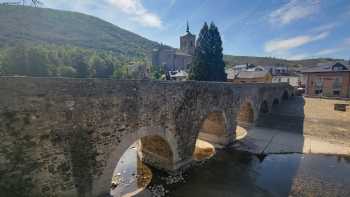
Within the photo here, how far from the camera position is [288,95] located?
2939 centimetres

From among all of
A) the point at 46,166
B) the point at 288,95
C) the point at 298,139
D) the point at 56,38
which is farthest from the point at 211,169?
the point at 56,38

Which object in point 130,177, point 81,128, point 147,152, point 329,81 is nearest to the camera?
point 81,128

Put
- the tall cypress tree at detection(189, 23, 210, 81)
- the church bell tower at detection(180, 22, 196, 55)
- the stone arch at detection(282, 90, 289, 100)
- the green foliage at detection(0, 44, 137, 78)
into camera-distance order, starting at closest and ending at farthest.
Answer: the green foliage at detection(0, 44, 137, 78) → the stone arch at detection(282, 90, 289, 100) → the tall cypress tree at detection(189, 23, 210, 81) → the church bell tower at detection(180, 22, 196, 55)

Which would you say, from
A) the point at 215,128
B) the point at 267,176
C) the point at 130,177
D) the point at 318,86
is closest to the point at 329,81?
the point at 318,86

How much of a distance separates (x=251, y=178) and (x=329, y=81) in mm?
30475

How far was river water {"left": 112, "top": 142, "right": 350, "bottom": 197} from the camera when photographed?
29.7 ft

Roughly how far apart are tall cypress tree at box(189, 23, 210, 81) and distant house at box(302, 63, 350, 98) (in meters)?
18.5

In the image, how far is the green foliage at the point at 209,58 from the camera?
29047 millimetres

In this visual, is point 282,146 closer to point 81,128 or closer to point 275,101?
point 275,101

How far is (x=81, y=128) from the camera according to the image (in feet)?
21.4

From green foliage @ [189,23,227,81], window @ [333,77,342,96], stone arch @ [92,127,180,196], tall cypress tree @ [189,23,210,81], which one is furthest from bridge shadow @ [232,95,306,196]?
tall cypress tree @ [189,23,210,81]

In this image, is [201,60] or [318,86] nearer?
[201,60]

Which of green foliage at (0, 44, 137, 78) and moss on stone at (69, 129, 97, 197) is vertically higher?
green foliage at (0, 44, 137, 78)

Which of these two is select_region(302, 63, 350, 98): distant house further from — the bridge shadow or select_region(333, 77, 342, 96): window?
the bridge shadow
